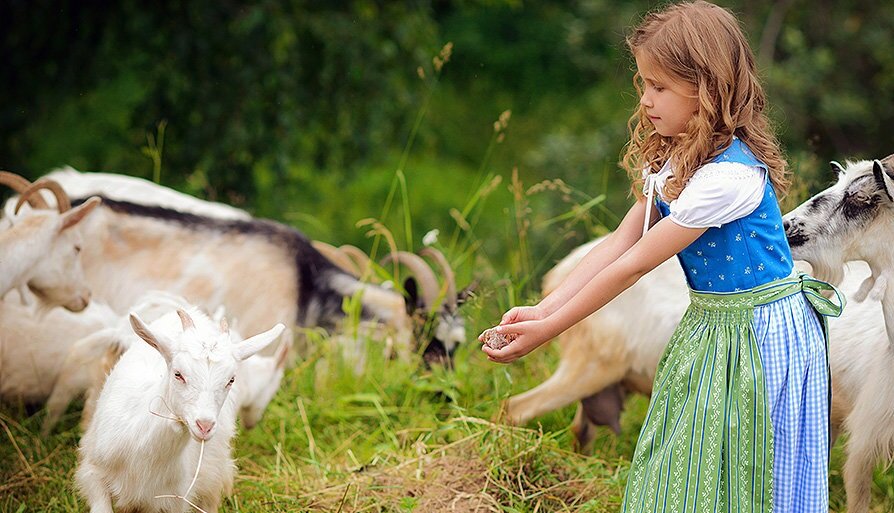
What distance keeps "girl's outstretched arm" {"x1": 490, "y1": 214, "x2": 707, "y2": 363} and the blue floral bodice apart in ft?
0.27

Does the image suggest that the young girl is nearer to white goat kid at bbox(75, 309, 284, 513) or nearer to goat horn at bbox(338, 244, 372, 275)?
white goat kid at bbox(75, 309, 284, 513)

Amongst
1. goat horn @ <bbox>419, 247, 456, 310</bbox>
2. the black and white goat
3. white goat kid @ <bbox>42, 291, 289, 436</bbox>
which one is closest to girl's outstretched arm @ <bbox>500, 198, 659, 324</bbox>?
white goat kid @ <bbox>42, 291, 289, 436</bbox>

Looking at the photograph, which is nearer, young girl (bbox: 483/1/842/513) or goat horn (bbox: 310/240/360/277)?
young girl (bbox: 483/1/842/513)

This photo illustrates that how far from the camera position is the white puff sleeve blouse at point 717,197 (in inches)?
102

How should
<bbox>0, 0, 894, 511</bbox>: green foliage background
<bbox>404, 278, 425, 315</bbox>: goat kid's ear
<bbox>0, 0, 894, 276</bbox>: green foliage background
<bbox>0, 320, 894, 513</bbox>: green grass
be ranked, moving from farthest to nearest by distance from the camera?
<bbox>0, 0, 894, 276</bbox>: green foliage background
<bbox>404, 278, 425, 315</bbox>: goat kid's ear
<bbox>0, 0, 894, 511</bbox>: green foliage background
<bbox>0, 320, 894, 513</bbox>: green grass

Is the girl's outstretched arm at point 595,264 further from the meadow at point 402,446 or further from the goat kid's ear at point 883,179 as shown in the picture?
the meadow at point 402,446

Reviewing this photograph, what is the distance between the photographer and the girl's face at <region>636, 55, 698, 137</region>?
2682 millimetres

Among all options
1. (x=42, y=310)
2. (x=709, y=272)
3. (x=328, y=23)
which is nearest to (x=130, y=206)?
(x=42, y=310)

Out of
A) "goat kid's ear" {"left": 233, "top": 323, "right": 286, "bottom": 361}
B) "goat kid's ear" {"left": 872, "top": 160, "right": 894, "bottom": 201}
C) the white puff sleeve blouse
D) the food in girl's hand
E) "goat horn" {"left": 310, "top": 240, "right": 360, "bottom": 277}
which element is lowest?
"goat horn" {"left": 310, "top": 240, "right": 360, "bottom": 277}

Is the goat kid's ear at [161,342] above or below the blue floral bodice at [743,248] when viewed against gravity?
below

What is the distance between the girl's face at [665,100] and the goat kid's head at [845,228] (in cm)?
69

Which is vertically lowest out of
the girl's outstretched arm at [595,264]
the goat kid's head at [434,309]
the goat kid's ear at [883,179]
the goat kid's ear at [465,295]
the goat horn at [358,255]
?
the goat horn at [358,255]

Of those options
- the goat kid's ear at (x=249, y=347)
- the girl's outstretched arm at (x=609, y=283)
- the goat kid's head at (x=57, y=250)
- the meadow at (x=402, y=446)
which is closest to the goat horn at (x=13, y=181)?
the goat kid's head at (x=57, y=250)

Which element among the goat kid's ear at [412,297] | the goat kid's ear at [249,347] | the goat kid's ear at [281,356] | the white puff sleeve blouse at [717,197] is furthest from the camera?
the goat kid's ear at [412,297]
